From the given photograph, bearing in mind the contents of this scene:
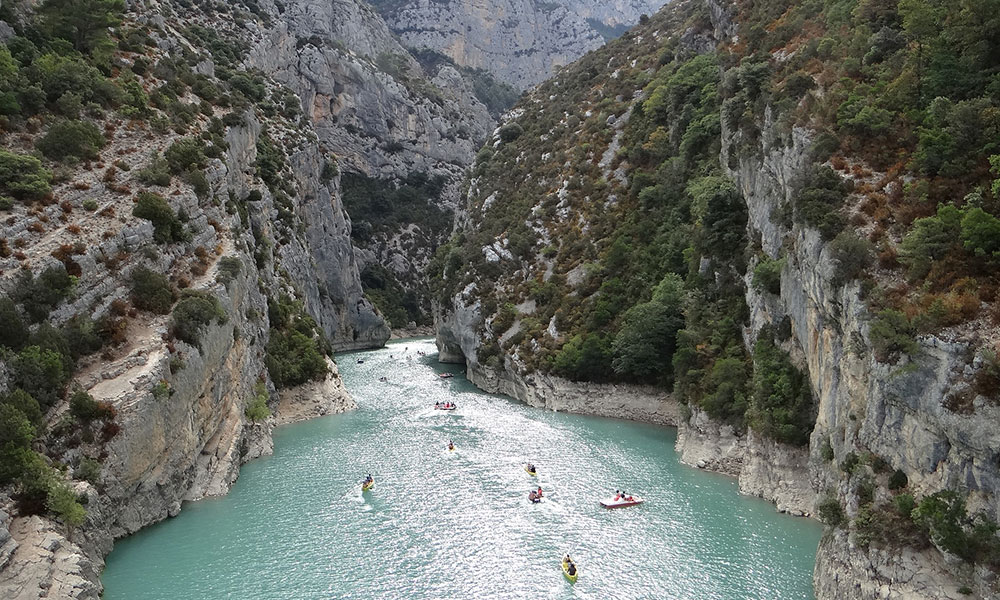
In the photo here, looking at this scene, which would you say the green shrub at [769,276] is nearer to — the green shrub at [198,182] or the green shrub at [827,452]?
the green shrub at [827,452]

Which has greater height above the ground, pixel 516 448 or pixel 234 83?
pixel 234 83

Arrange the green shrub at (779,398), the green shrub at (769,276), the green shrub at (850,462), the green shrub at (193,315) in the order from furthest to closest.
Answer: the green shrub at (769,276) < the green shrub at (193,315) < the green shrub at (779,398) < the green shrub at (850,462)

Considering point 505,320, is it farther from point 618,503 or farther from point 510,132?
point 510,132

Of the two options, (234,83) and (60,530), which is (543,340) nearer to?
(60,530)

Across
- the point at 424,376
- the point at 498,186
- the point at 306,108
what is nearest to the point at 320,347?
the point at 424,376

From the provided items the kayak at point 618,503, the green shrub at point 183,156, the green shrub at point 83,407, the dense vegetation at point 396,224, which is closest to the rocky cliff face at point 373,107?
the dense vegetation at point 396,224

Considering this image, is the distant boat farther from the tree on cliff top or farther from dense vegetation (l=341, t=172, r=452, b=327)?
dense vegetation (l=341, t=172, r=452, b=327)

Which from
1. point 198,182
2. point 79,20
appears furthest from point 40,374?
point 79,20
